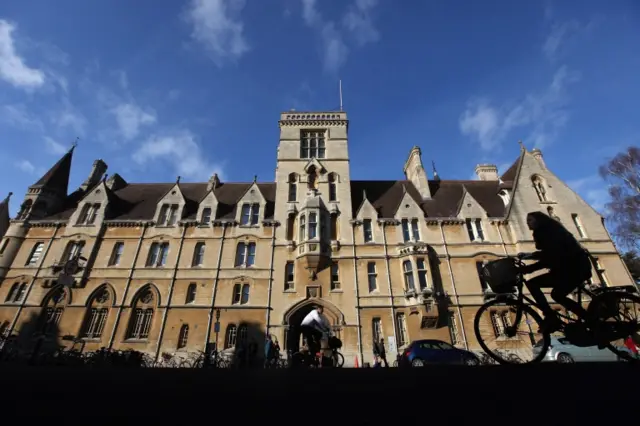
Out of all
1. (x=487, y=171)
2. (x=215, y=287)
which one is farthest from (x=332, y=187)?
(x=487, y=171)

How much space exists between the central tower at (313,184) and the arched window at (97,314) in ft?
43.1

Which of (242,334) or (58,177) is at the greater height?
(58,177)

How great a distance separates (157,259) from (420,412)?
79.7 ft

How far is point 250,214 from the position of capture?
24906 millimetres

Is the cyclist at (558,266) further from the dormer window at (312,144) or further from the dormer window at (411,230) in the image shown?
the dormer window at (312,144)

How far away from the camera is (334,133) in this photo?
97.3 ft

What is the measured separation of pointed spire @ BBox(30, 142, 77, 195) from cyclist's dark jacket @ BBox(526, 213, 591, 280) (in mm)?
35394

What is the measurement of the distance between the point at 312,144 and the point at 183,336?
2019cm

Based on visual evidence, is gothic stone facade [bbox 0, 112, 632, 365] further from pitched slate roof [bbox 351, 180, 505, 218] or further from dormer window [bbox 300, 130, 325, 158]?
dormer window [bbox 300, 130, 325, 158]

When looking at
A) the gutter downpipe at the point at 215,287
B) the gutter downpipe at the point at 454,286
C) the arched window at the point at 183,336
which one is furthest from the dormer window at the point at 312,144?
the arched window at the point at 183,336

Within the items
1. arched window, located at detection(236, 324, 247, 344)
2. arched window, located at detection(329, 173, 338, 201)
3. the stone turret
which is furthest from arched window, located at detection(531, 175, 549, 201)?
arched window, located at detection(236, 324, 247, 344)

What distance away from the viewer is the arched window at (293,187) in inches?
1016

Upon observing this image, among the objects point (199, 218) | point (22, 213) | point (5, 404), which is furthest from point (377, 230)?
point (22, 213)

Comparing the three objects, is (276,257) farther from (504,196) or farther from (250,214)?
(504,196)
